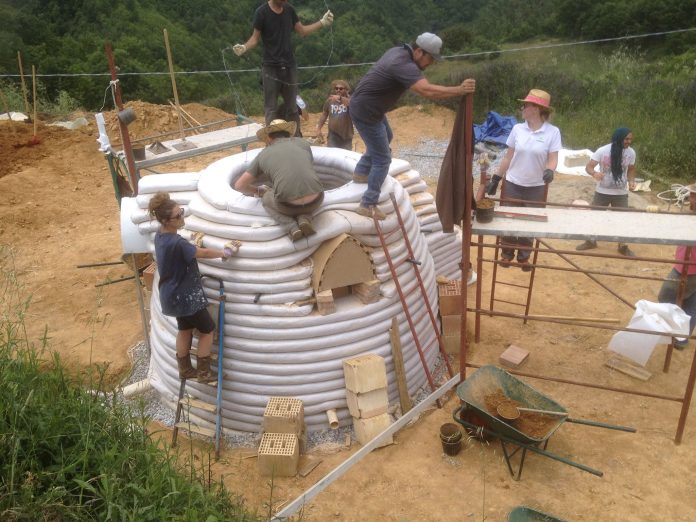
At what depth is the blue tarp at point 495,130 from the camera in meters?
13.6

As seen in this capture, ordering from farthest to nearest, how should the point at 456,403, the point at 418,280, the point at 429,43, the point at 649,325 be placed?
1. the point at 418,280
2. the point at 456,403
3. the point at 649,325
4. the point at 429,43

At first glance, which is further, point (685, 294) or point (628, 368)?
point (628, 368)

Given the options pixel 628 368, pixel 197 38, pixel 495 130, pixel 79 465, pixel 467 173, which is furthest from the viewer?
pixel 197 38

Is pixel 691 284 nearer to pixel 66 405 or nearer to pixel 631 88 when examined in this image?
pixel 66 405

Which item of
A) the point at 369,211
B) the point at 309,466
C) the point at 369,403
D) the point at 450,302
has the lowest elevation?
the point at 309,466

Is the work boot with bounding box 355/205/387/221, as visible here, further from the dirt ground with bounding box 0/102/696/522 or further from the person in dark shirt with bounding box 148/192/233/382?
the dirt ground with bounding box 0/102/696/522

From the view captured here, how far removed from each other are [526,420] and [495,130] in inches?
392

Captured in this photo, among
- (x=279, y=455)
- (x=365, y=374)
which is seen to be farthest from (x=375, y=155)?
(x=279, y=455)

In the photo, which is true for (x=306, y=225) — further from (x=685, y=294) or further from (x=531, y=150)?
(x=685, y=294)

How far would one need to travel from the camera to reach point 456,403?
5.81 meters

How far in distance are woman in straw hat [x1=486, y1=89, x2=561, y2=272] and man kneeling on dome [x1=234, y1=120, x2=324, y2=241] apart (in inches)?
95.6

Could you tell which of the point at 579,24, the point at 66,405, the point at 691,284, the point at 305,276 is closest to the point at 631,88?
the point at 691,284

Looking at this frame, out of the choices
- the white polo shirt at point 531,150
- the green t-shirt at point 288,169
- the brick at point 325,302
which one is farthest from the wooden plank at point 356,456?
the white polo shirt at point 531,150

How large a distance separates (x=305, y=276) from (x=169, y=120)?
11.3 metres
